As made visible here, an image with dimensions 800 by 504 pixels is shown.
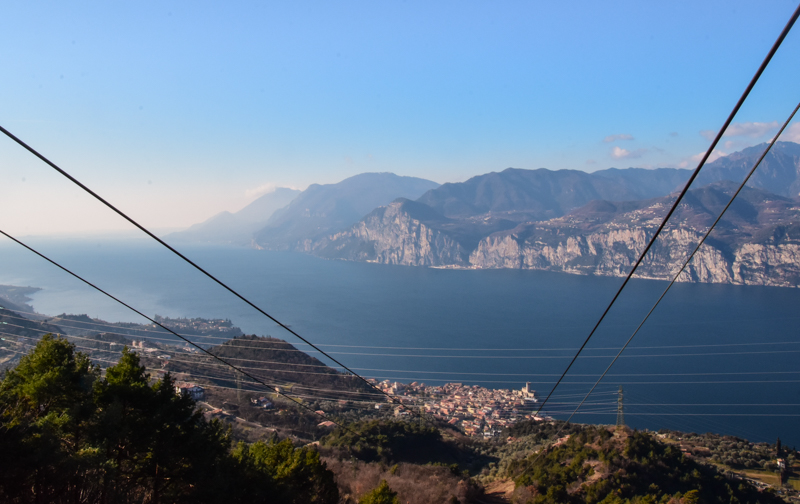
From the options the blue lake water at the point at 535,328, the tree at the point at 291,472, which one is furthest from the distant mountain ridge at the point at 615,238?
the tree at the point at 291,472

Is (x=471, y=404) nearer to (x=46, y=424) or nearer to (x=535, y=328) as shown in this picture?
(x=535, y=328)

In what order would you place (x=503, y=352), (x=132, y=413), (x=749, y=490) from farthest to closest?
1. (x=503, y=352)
2. (x=749, y=490)
3. (x=132, y=413)

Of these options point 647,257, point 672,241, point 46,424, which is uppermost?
point 672,241

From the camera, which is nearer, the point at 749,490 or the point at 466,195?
the point at 749,490

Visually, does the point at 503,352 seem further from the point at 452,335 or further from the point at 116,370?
the point at 116,370

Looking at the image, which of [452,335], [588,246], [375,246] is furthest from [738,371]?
[375,246]

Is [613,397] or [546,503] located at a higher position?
[546,503]

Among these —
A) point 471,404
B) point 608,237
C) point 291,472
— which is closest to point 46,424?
point 291,472
